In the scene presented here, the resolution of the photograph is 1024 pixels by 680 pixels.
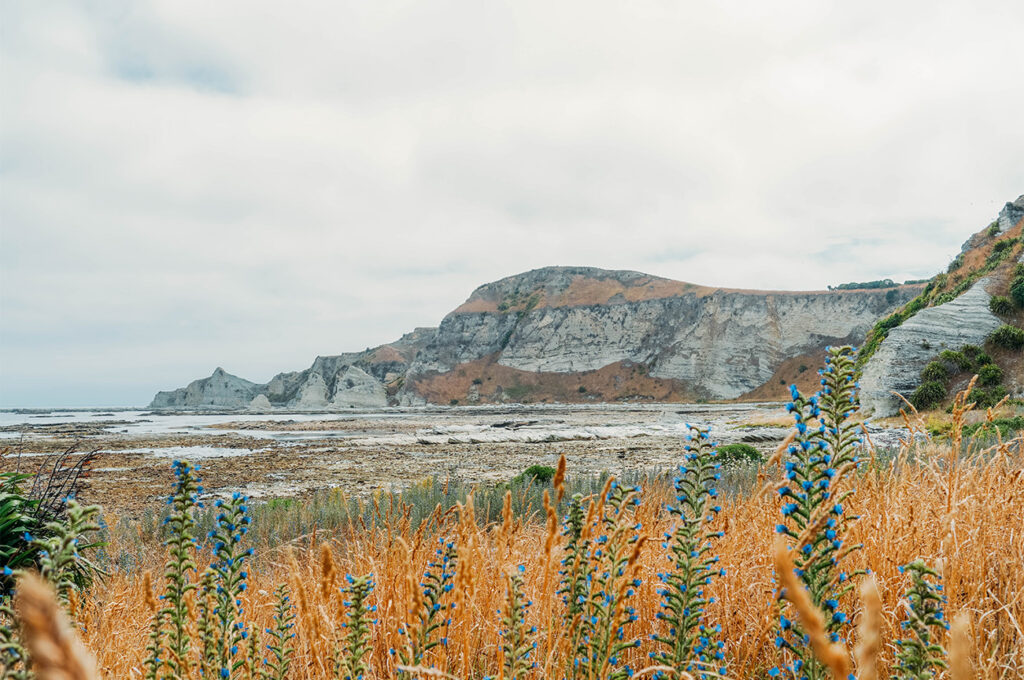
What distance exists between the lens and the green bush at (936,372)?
23.2 m

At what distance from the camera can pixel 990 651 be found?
10.9 ft

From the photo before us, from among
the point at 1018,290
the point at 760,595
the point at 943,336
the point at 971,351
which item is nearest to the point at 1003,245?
the point at 1018,290

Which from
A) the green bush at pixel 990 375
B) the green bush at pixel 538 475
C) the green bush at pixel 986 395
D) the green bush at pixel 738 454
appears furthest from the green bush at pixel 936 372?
the green bush at pixel 538 475

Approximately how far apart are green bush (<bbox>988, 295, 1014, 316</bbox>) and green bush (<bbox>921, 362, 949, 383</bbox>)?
13.7ft

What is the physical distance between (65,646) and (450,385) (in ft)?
309

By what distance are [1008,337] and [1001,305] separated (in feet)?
8.02

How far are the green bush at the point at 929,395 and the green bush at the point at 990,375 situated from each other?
1272 millimetres

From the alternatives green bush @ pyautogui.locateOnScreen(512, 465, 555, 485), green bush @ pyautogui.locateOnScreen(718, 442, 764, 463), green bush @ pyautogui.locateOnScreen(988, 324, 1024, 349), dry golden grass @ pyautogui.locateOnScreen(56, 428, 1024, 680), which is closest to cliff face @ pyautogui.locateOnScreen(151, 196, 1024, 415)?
green bush @ pyautogui.locateOnScreen(988, 324, 1024, 349)

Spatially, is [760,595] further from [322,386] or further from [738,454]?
[322,386]

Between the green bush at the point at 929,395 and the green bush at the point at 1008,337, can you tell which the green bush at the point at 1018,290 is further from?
the green bush at the point at 929,395

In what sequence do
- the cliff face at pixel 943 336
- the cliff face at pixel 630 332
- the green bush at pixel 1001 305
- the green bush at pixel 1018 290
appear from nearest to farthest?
the cliff face at pixel 943 336, the green bush at pixel 1018 290, the green bush at pixel 1001 305, the cliff face at pixel 630 332

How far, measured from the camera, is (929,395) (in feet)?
74.3

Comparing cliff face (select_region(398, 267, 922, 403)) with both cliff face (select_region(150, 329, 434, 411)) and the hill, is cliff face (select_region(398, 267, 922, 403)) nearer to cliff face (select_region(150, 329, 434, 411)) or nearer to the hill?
the hill

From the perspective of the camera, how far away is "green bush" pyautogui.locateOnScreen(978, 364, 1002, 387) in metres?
22.0
